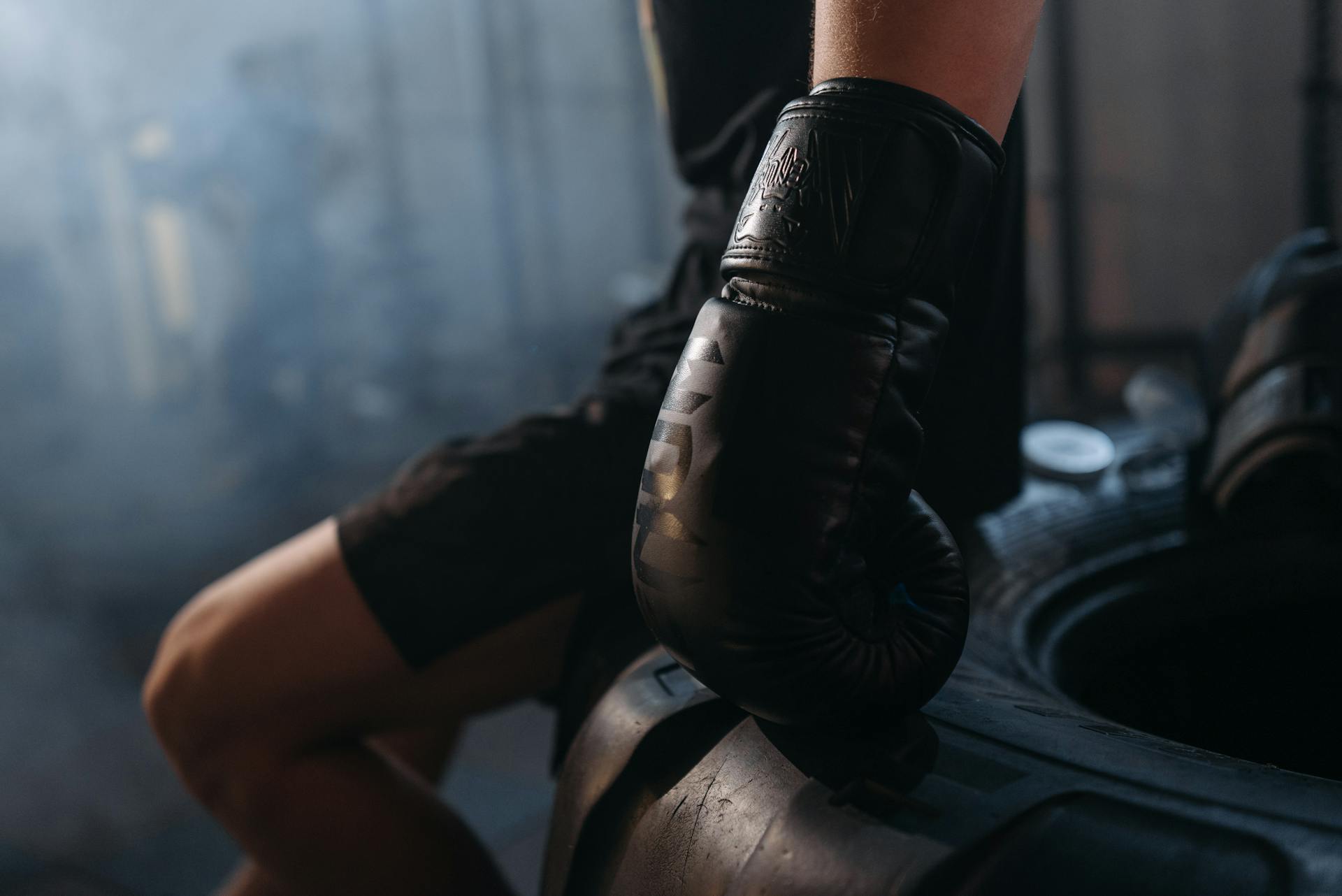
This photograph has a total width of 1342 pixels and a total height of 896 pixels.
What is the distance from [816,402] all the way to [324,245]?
3703 mm

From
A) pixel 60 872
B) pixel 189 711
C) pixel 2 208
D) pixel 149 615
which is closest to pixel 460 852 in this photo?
pixel 189 711

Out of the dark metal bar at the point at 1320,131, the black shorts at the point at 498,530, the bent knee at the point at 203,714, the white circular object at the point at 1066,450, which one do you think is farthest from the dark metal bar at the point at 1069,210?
the bent knee at the point at 203,714

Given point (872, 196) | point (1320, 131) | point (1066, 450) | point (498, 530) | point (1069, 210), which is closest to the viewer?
point (872, 196)

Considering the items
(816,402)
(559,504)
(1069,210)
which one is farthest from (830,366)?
(1069,210)

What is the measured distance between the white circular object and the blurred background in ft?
5.47

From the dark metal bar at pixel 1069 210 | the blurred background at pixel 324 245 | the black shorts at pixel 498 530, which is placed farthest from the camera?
the dark metal bar at pixel 1069 210

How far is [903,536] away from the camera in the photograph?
44 cm

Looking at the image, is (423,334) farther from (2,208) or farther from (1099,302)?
(1099,302)

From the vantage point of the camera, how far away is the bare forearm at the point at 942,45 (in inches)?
14.8

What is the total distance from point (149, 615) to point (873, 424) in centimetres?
224

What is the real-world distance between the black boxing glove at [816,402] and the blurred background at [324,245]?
1790mm

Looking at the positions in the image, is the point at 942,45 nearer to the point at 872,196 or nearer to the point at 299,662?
the point at 872,196

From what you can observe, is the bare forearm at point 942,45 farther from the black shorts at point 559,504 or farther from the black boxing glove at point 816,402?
the black shorts at point 559,504

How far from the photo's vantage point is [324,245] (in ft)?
12.3
